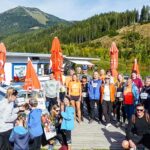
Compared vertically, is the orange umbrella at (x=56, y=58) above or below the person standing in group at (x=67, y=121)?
above

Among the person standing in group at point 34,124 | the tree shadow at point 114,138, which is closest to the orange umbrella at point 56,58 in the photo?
the tree shadow at point 114,138

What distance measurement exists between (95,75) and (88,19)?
146m

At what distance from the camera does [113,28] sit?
497 feet

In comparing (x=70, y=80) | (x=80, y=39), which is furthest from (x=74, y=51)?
(x=70, y=80)

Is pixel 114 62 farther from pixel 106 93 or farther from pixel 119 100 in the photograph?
pixel 106 93

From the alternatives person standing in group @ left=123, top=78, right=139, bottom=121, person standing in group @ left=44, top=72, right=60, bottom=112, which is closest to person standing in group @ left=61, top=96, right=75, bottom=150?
person standing in group @ left=123, top=78, right=139, bottom=121

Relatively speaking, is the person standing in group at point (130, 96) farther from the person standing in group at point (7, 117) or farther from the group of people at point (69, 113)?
the person standing in group at point (7, 117)

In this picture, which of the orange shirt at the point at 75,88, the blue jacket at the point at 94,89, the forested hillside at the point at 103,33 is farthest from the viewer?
the forested hillside at the point at 103,33

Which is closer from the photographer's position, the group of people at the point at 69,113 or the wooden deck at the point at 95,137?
the group of people at the point at 69,113

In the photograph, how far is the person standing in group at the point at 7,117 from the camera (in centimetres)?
773

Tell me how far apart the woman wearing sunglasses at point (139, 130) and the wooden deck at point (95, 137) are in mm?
1081

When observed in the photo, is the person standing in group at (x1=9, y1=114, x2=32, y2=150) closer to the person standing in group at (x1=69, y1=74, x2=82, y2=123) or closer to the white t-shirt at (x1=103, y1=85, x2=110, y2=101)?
the white t-shirt at (x1=103, y1=85, x2=110, y2=101)

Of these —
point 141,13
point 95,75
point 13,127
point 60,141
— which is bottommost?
point 60,141

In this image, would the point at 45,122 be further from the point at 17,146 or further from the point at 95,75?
the point at 95,75
